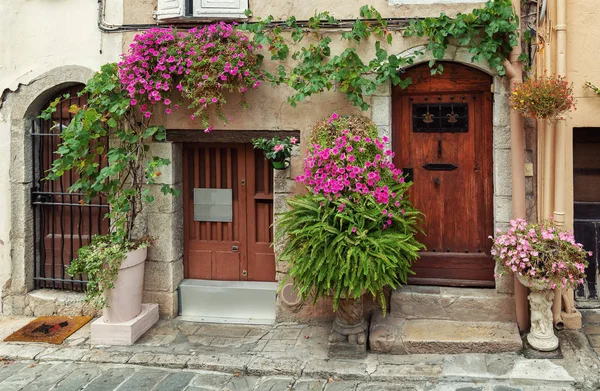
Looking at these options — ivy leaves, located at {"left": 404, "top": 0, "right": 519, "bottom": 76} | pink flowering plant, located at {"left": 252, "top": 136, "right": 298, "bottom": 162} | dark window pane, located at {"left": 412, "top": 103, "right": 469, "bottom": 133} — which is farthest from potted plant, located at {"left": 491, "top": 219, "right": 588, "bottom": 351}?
pink flowering plant, located at {"left": 252, "top": 136, "right": 298, "bottom": 162}

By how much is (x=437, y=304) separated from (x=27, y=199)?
4.38 m

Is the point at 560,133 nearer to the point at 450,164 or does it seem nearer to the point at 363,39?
the point at 450,164

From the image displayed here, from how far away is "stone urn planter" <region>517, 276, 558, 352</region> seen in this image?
14.7 feet

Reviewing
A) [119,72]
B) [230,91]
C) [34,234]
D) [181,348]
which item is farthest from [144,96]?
[181,348]

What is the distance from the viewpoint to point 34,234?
5906 millimetres

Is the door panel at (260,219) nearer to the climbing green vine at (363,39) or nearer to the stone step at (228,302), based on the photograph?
the stone step at (228,302)

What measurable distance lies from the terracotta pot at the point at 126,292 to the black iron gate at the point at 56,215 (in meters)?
0.87

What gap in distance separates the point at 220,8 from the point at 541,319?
4104 mm

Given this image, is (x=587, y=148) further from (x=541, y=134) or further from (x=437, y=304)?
(x=437, y=304)

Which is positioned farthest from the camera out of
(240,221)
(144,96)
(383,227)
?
(240,221)

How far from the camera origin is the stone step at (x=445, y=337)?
4.61 meters

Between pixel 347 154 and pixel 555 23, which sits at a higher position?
pixel 555 23

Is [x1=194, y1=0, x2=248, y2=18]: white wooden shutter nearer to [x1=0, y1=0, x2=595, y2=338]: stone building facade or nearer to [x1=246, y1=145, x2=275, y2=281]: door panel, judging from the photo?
[x1=0, y1=0, x2=595, y2=338]: stone building facade

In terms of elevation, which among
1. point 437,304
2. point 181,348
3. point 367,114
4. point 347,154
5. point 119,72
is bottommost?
point 181,348
